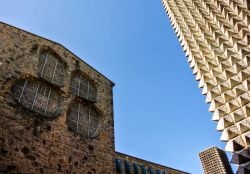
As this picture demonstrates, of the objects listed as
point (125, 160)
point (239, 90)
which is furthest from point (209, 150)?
point (239, 90)

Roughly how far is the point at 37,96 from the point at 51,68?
1.98 m

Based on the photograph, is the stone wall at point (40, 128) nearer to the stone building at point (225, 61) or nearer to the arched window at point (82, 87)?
the arched window at point (82, 87)

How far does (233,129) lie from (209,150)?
1114 inches

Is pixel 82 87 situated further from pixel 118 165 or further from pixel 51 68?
pixel 118 165

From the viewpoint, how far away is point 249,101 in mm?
5309

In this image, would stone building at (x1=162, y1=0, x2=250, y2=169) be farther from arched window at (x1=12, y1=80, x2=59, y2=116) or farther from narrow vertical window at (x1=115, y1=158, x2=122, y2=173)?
narrow vertical window at (x1=115, y1=158, x2=122, y2=173)

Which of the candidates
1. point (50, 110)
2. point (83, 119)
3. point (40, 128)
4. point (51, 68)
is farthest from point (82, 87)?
point (40, 128)

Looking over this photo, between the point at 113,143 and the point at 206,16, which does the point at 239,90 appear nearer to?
the point at 206,16

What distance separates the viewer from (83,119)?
450 inches

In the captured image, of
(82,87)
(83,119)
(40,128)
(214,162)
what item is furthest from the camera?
(214,162)

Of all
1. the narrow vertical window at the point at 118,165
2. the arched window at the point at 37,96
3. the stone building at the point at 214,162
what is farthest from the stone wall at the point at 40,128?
the stone building at the point at 214,162

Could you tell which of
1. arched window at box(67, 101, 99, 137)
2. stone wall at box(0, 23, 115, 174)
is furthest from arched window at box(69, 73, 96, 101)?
arched window at box(67, 101, 99, 137)

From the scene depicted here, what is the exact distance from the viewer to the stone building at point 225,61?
17.5ft

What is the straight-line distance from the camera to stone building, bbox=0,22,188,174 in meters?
8.69
